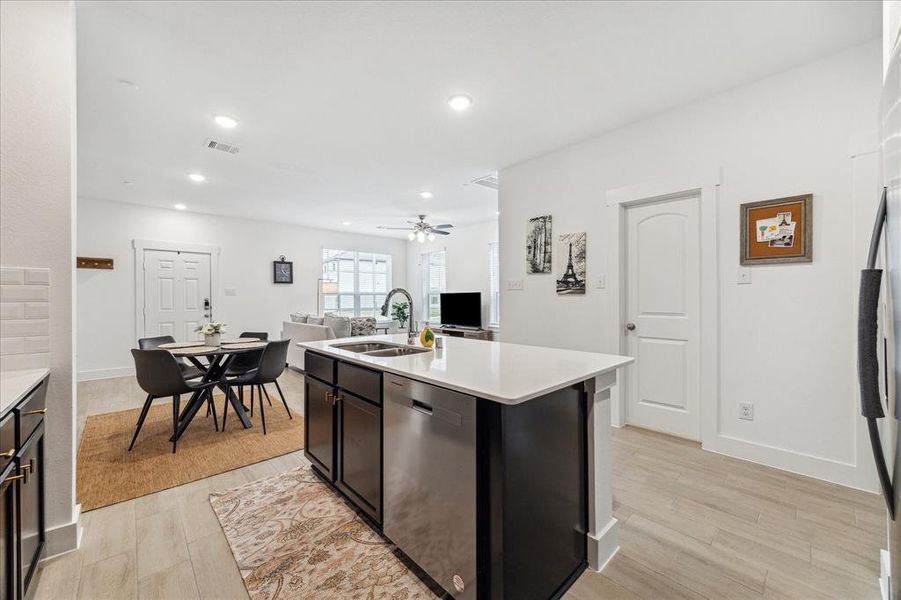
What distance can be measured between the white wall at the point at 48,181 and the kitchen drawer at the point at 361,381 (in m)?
1.21

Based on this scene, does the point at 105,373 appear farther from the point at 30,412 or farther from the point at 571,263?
the point at 571,263

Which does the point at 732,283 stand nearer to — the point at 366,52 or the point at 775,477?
the point at 775,477

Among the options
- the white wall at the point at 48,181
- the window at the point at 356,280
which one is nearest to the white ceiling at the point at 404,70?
the white wall at the point at 48,181

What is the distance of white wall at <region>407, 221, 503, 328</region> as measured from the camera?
23.6 ft

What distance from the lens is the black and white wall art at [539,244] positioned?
152 inches

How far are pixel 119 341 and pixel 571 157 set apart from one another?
6600 mm

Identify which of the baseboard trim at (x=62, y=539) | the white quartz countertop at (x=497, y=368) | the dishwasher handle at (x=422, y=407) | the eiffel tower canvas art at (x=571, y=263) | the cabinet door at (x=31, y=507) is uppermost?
the eiffel tower canvas art at (x=571, y=263)

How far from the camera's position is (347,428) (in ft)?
6.85

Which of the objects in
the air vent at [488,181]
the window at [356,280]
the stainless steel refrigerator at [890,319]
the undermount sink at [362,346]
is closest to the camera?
the stainless steel refrigerator at [890,319]

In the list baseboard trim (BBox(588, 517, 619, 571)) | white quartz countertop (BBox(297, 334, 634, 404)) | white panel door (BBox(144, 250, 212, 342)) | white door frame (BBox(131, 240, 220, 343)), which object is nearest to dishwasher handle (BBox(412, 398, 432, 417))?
white quartz countertop (BBox(297, 334, 634, 404))

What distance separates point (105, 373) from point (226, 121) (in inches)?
183

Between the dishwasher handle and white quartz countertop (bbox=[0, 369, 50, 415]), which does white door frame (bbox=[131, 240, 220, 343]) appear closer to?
white quartz countertop (bbox=[0, 369, 50, 415])

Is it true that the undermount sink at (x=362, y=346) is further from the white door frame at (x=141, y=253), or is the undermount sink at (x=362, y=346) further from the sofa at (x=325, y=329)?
the white door frame at (x=141, y=253)

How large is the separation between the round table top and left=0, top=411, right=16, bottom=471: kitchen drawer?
6.49ft
